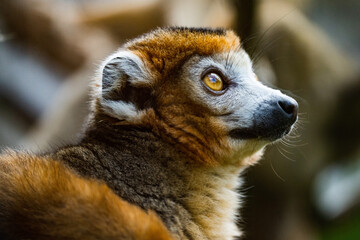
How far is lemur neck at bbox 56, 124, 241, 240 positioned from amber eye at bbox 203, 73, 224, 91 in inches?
22.7

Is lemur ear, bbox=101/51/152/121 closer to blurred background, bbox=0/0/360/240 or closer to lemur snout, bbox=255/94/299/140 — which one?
lemur snout, bbox=255/94/299/140

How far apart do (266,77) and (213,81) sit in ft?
10.2

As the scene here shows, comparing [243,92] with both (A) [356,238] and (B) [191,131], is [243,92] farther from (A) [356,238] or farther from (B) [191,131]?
(A) [356,238]

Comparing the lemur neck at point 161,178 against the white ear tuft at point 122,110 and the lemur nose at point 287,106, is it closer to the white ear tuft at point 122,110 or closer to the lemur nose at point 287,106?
the white ear tuft at point 122,110

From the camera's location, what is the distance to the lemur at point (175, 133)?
3516 millimetres

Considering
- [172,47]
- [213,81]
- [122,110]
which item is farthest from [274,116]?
[122,110]

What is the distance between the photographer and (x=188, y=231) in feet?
11.8

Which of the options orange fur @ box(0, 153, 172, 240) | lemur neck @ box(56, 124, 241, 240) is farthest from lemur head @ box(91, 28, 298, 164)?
orange fur @ box(0, 153, 172, 240)

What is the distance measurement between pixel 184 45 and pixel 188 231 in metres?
1.40

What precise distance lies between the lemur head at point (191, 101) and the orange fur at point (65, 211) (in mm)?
932

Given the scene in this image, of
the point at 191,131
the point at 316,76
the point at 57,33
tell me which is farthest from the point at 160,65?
the point at 57,33

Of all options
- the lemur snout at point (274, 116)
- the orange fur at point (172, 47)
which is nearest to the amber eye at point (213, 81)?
the orange fur at point (172, 47)

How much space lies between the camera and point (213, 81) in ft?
13.8

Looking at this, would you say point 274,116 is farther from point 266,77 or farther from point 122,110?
point 266,77
